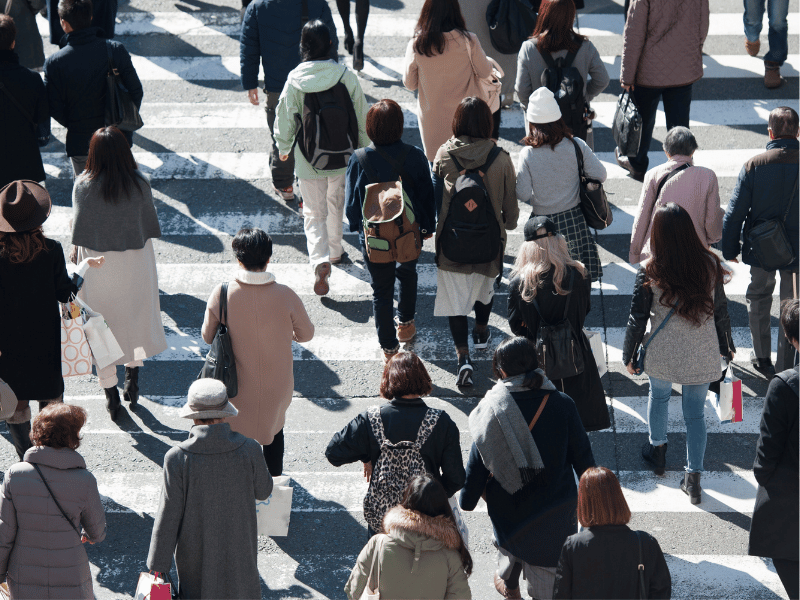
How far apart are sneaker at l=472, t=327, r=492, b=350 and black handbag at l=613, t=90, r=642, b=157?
2413 millimetres

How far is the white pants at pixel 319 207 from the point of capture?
8.52m

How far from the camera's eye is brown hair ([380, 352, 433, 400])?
5.02m

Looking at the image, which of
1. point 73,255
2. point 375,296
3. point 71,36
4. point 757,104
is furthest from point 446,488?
point 757,104

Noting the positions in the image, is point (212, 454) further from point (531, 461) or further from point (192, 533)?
point (531, 461)

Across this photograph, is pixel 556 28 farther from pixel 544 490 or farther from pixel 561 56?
pixel 544 490

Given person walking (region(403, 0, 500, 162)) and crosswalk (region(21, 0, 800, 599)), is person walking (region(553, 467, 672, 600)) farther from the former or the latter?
person walking (region(403, 0, 500, 162))

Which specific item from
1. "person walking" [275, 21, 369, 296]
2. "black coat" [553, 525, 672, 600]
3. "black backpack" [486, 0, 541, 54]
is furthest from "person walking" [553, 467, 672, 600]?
"black backpack" [486, 0, 541, 54]

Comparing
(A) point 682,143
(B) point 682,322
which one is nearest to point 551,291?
(B) point 682,322

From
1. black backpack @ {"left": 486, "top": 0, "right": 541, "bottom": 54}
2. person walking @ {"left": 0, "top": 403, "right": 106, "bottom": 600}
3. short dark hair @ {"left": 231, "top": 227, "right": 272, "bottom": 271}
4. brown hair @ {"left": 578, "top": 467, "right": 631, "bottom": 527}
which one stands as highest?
black backpack @ {"left": 486, "top": 0, "right": 541, "bottom": 54}

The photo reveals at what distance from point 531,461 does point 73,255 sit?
142 inches

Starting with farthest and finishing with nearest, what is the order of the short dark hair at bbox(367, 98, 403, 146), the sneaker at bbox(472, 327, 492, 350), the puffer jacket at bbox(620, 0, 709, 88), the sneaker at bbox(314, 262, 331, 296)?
the puffer jacket at bbox(620, 0, 709, 88) → the sneaker at bbox(314, 262, 331, 296) → the sneaker at bbox(472, 327, 492, 350) → the short dark hair at bbox(367, 98, 403, 146)

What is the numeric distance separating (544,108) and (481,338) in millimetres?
1802

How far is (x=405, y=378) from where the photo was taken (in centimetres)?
502

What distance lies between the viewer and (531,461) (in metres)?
5.02
